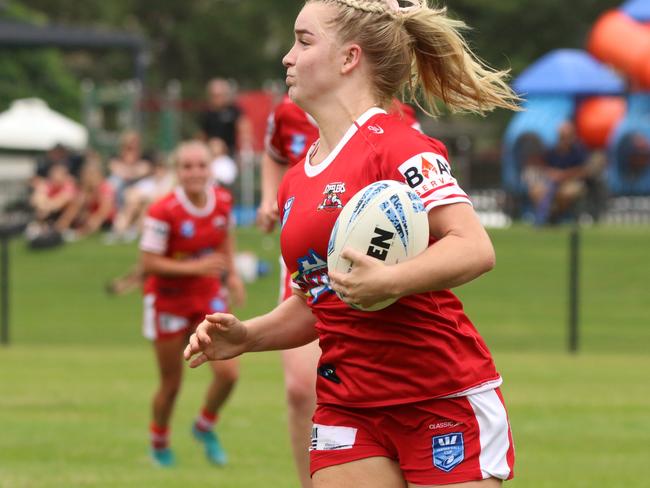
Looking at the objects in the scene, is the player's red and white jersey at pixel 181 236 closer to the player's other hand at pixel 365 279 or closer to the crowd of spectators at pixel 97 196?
the player's other hand at pixel 365 279

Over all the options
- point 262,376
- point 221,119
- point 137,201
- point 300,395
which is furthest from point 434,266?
point 137,201

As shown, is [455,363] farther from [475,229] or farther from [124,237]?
[124,237]

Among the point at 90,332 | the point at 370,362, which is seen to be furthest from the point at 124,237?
the point at 370,362

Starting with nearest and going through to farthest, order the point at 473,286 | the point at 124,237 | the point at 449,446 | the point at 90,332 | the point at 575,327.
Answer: the point at 449,446 → the point at 575,327 → the point at 90,332 → the point at 473,286 → the point at 124,237

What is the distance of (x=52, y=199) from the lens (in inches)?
1047

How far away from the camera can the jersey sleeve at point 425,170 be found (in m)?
4.20


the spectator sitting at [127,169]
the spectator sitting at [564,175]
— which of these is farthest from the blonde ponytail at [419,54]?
the spectator sitting at [127,169]

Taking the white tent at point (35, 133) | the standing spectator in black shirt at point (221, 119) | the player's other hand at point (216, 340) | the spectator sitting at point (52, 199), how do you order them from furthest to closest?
the white tent at point (35, 133) < the spectator sitting at point (52, 199) < the standing spectator in black shirt at point (221, 119) < the player's other hand at point (216, 340)

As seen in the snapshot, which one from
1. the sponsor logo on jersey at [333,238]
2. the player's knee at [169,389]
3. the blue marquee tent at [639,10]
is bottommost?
the player's knee at [169,389]

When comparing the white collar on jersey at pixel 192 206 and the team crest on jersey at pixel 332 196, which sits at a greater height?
the team crest on jersey at pixel 332 196

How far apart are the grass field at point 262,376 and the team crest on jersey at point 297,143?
2.33 metres

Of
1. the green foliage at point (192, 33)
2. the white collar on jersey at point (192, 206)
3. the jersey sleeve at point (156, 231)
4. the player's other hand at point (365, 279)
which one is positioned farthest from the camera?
the green foliage at point (192, 33)

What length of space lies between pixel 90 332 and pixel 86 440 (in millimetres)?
8415

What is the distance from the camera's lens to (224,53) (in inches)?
2495
